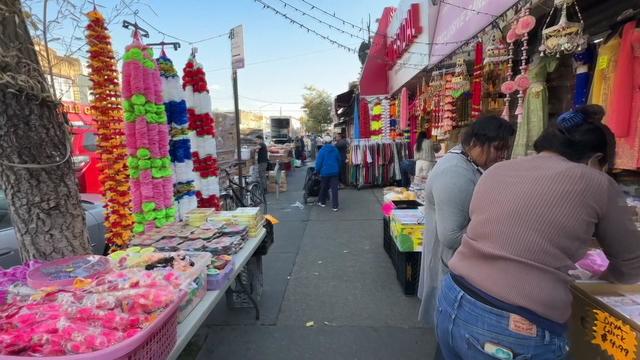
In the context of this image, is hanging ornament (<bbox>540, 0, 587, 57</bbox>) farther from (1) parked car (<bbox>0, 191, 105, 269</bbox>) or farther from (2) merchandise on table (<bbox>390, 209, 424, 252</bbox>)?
(1) parked car (<bbox>0, 191, 105, 269</bbox>)

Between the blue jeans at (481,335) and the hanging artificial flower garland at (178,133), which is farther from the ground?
the hanging artificial flower garland at (178,133)

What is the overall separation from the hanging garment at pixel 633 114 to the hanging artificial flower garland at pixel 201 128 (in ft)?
12.6

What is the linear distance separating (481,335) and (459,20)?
4710 mm

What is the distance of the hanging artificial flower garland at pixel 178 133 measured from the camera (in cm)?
354

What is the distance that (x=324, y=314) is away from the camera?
336 cm

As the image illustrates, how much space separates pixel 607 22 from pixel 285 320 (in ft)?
12.8

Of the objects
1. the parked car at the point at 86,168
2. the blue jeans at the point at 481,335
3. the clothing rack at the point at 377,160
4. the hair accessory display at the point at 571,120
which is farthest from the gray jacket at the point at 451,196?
the clothing rack at the point at 377,160

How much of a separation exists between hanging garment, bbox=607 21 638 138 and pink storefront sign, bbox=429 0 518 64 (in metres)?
1.16

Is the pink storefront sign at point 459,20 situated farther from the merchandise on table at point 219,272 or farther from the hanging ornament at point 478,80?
the merchandise on table at point 219,272

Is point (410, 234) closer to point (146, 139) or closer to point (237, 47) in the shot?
point (146, 139)

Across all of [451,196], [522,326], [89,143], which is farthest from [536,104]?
[89,143]

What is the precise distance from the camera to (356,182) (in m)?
10.6

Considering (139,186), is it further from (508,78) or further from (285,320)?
(508,78)

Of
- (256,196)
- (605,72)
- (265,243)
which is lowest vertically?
(256,196)
